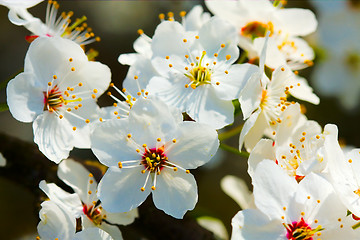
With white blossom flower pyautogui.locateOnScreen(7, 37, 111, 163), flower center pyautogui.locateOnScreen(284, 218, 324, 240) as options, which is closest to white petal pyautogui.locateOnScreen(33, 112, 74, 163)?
white blossom flower pyautogui.locateOnScreen(7, 37, 111, 163)

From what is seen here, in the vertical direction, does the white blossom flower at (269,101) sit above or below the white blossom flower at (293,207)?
above

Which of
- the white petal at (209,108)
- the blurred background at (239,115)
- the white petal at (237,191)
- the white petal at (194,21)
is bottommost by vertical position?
the blurred background at (239,115)

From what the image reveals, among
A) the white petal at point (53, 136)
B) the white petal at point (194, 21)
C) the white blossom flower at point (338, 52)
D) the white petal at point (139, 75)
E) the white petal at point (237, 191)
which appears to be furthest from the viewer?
the white blossom flower at point (338, 52)

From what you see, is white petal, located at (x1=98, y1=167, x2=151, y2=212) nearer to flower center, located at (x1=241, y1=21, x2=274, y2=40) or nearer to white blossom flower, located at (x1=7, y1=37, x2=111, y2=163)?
white blossom flower, located at (x1=7, y1=37, x2=111, y2=163)

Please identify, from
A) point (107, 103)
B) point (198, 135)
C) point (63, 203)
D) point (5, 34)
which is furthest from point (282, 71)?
point (5, 34)

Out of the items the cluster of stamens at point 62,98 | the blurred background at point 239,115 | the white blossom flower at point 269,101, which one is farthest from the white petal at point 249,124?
the blurred background at point 239,115

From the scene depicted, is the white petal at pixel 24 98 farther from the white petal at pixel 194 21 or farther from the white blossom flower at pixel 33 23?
the white petal at pixel 194 21

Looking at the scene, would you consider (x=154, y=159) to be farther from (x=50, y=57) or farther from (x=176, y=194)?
(x=50, y=57)

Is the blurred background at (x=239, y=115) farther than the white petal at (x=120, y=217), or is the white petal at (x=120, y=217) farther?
the blurred background at (x=239, y=115)
